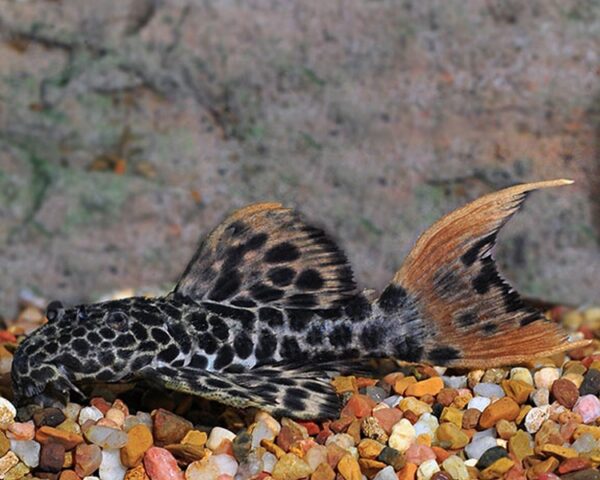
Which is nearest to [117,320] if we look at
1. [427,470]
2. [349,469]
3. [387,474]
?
[349,469]

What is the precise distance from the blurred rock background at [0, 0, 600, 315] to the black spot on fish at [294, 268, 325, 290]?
1.61 meters

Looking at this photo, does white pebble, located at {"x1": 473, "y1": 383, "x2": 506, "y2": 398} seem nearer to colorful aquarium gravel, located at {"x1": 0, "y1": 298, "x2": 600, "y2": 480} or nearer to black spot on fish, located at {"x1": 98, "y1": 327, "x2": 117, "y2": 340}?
colorful aquarium gravel, located at {"x1": 0, "y1": 298, "x2": 600, "y2": 480}

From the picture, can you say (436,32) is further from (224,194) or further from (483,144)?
(224,194)

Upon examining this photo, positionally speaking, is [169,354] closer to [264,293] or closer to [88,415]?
[88,415]

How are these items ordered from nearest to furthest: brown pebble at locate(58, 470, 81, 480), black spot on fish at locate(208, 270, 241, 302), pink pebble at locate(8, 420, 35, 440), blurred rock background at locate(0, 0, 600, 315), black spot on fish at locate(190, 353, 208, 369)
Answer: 1. brown pebble at locate(58, 470, 81, 480)
2. pink pebble at locate(8, 420, 35, 440)
3. black spot on fish at locate(190, 353, 208, 369)
4. black spot on fish at locate(208, 270, 241, 302)
5. blurred rock background at locate(0, 0, 600, 315)

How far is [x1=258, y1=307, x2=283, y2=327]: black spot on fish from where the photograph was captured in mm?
3756

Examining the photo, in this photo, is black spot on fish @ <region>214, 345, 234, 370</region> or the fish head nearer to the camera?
the fish head

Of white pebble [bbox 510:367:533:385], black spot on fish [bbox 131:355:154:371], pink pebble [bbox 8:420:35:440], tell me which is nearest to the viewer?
pink pebble [bbox 8:420:35:440]

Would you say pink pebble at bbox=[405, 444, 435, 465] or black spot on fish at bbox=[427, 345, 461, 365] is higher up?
black spot on fish at bbox=[427, 345, 461, 365]

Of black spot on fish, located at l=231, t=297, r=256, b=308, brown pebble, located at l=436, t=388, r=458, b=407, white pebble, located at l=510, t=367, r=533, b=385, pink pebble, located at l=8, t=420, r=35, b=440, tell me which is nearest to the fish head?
Result: pink pebble, located at l=8, t=420, r=35, b=440

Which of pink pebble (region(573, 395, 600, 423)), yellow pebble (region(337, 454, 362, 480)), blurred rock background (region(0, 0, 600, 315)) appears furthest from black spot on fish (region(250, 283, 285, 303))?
blurred rock background (region(0, 0, 600, 315))

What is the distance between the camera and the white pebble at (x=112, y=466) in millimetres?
3336

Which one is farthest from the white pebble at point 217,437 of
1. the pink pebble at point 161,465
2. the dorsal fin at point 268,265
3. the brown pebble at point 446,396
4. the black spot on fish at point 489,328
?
the black spot on fish at point 489,328

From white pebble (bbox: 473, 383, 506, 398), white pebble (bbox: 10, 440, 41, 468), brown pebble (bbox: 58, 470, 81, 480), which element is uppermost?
white pebble (bbox: 473, 383, 506, 398)
